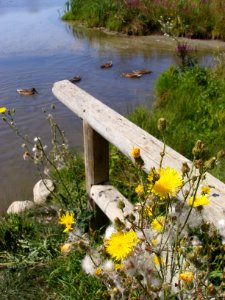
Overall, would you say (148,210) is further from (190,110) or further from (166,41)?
(166,41)

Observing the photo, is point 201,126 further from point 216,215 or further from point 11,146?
point 216,215

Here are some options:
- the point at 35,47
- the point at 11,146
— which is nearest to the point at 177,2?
the point at 35,47

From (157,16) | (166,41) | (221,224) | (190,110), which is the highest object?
(221,224)

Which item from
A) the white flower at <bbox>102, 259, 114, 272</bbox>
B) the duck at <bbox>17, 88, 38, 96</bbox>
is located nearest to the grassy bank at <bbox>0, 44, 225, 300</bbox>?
the white flower at <bbox>102, 259, 114, 272</bbox>

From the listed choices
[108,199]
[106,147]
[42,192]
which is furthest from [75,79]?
[108,199]

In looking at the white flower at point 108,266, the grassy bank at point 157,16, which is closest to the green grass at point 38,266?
the white flower at point 108,266

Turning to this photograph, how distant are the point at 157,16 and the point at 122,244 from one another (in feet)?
44.5

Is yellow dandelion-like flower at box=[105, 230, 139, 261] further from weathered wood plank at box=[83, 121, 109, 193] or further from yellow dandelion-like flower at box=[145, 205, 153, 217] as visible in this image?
weathered wood plank at box=[83, 121, 109, 193]

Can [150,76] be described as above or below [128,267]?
below

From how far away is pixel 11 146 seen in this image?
611cm

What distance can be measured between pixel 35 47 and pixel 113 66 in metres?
3.20

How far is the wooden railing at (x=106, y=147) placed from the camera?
1815 mm

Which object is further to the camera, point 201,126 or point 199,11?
point 199,11

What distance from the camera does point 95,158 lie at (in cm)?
318
